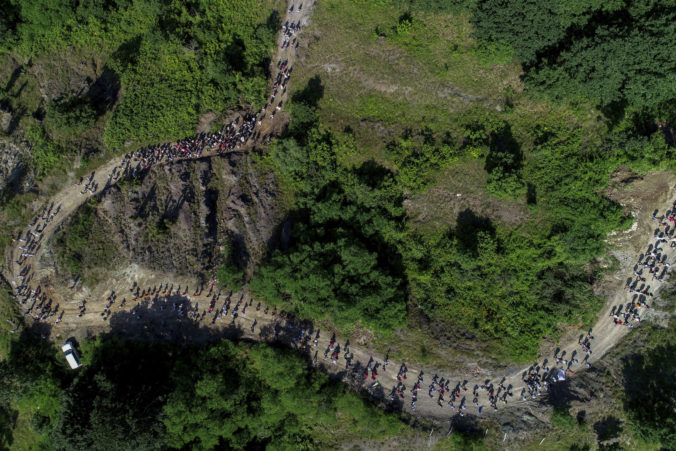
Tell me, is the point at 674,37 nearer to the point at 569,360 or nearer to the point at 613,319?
the point at 613,319

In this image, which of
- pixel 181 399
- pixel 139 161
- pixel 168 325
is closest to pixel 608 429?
pixel 181 399

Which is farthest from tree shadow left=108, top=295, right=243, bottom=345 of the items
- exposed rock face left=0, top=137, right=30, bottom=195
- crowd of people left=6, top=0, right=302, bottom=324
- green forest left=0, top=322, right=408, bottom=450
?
exposed rock face left=0, top=137, right=30, bottom=195

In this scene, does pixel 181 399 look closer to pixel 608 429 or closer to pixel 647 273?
pixel 608 429

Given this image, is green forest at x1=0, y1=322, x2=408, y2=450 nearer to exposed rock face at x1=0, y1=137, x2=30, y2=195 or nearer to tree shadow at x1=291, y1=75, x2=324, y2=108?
exposed rock face at x1=0, y1=137, x2=30, y2=195

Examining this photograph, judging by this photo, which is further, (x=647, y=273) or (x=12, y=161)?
(x=12, y=161)

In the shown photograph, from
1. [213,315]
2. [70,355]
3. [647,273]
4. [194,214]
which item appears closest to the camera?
[647,273]

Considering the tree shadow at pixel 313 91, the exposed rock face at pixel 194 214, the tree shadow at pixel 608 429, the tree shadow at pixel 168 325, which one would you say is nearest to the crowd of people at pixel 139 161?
the exposed rock face at pixel 194 214
